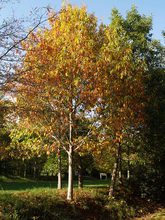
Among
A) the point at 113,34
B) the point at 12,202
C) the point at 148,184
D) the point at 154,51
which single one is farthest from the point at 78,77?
Result: the point at 148,184

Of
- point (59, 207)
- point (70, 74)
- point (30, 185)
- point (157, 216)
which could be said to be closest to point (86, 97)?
point (70, 74)

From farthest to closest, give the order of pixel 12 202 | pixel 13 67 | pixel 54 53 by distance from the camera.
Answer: pixel 54 53 < pixel 12 202 < pixel 13 67

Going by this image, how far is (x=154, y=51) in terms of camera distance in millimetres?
25047

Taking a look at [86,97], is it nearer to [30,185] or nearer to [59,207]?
[59,207]

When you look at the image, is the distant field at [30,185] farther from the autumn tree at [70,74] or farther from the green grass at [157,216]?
the green grass at [157,216]

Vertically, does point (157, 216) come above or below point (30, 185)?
below

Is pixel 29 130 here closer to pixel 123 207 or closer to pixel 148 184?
pixel 123 207

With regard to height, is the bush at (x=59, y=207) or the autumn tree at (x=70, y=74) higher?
the autumn tree at (x=70, y=74)

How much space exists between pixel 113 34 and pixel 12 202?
10.6m

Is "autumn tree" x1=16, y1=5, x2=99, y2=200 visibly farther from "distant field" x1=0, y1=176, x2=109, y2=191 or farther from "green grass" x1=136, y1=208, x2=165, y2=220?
"distant field" x1=0, y1=176, x2=109, y2=191

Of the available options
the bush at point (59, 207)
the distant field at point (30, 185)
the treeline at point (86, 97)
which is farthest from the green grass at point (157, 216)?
the distant field at point (30, 185)

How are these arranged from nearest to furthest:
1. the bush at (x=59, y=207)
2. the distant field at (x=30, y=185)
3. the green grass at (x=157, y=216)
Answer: the bush at (x=59, y=207)
the green grass at (x=157, y=216)
the distant field at (x=30, y=185)

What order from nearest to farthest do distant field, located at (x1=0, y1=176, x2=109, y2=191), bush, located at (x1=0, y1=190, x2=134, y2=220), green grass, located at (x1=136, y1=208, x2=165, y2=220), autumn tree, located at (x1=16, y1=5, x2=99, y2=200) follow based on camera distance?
bush, located at (x1=0, y1=190, x2=134, y2=220)
autumn tree, located at (x1=16, y1=5, x2=99, y2=200)
green grass, located at (x1=136, y1=208, x2=165, y2=220)
distant field, located at (x1=0, y1=176, x2=109, y2=191)

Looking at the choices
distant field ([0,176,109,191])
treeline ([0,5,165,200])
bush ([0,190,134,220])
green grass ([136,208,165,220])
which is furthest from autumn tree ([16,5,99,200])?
distant field ([0,176,109,191])
